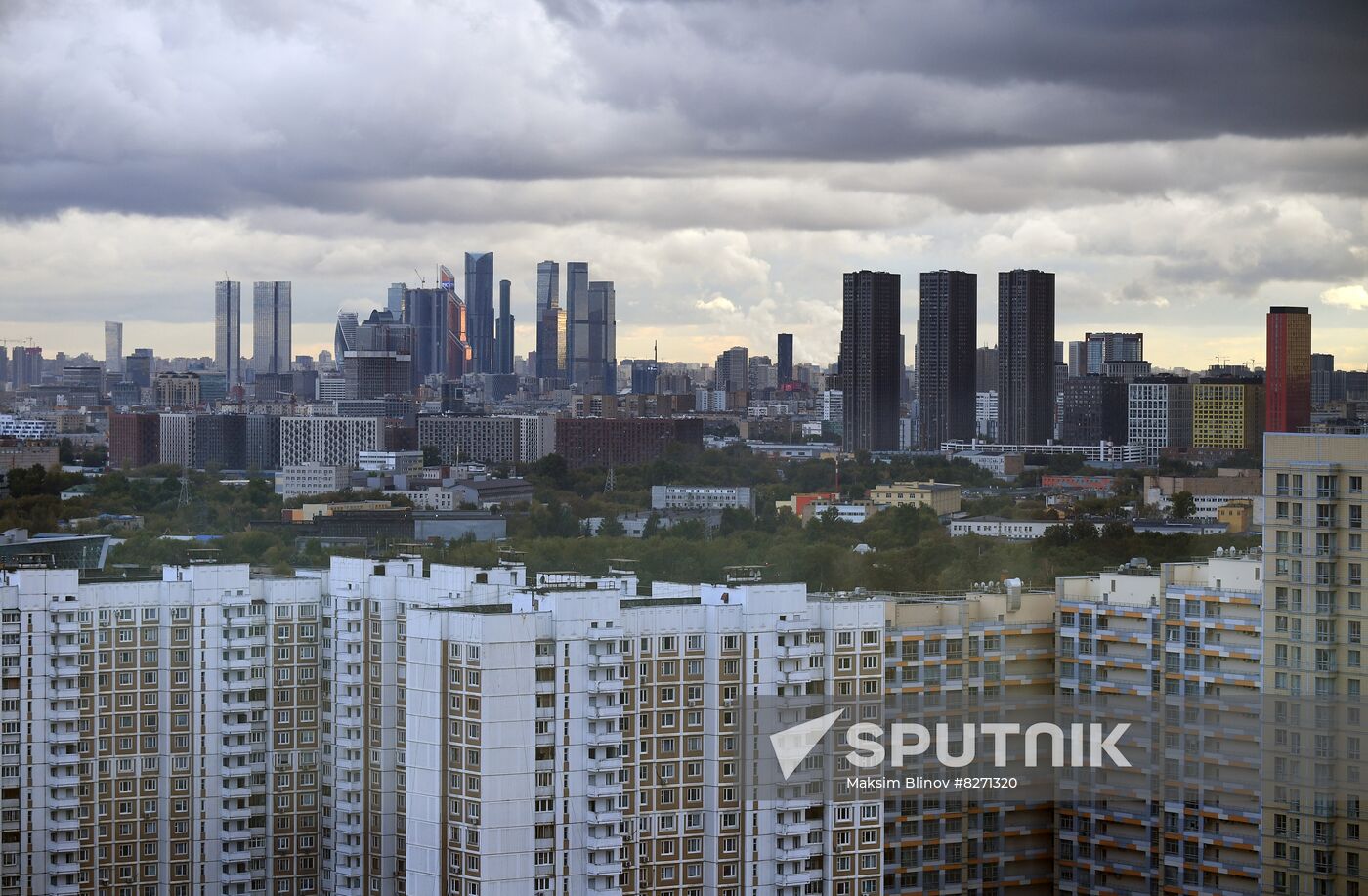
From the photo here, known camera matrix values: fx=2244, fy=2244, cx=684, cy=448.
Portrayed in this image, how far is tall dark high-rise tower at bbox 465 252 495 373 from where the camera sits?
80188 millimetres

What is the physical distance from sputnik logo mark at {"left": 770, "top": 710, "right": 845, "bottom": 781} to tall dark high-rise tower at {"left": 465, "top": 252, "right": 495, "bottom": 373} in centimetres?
7060

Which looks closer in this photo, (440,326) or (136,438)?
(136,438)

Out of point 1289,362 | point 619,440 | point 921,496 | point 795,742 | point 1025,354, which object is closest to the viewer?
point 795,742

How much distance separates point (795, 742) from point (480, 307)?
72.2 m

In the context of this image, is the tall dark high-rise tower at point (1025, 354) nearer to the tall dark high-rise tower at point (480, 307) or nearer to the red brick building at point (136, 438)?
the red brick building at point (136, 438)

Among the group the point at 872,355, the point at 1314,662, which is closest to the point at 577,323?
the point at 872,355

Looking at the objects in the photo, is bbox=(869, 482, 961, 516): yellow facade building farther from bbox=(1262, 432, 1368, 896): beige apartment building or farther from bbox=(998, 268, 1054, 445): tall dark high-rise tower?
bbox=(1262, 432, 1368, 896): beige apartment building

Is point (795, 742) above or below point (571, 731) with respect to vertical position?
below

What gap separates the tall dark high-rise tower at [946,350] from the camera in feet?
190

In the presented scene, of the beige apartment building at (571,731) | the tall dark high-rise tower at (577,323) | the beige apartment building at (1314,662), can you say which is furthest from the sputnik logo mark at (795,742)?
the tall dark high-rise tower at (577,323)

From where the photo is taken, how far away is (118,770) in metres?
11.1

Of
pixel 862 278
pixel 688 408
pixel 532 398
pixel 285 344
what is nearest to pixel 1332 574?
pixel 862 278

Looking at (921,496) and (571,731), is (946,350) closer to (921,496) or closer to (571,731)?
(921,496)

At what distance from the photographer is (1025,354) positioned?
56.2 metres
